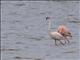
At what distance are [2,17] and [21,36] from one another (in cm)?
294

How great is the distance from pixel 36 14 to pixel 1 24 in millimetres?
2109

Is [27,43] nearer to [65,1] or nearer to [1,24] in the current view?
[1,24]

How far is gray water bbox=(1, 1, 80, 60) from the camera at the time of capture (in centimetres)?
917

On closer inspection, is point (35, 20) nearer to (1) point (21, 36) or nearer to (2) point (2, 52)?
(1) point (21, 36)

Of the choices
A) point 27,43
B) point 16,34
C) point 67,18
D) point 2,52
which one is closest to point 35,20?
point 67,18

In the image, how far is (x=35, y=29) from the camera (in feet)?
38.3

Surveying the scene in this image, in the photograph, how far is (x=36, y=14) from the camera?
1447 cm

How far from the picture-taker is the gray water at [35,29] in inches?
361

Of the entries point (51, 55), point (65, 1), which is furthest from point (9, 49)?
point (65, 1)

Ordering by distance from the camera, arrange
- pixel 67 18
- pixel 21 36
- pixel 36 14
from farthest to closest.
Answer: pixel 36 14
pixel 67 18
pixel 21 36

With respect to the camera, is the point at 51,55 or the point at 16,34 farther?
the point at 16,34

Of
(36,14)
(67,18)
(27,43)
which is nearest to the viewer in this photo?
(27,43)

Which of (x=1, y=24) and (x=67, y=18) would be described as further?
(x=67, y=18)

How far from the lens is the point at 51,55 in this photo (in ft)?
29.6
